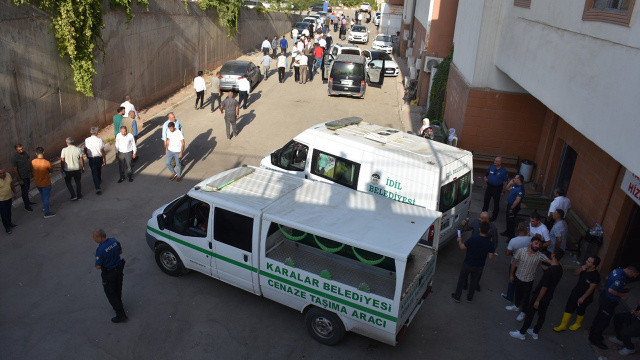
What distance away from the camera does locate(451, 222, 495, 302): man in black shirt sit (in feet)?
24.7

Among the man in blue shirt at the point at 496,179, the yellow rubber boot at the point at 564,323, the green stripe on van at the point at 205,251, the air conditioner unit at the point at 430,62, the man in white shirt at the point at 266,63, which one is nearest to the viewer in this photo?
the green stripe on van at the point at 205,251

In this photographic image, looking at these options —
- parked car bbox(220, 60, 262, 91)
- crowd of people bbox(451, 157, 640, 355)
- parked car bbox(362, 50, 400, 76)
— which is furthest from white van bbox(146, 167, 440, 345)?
parked car bbox(362, 50, 400, 76)

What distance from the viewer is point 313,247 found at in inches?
293

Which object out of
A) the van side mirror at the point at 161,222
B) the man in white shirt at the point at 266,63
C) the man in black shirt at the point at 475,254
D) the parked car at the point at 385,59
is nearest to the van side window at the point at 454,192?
the man in black shirt at the point at 475,254

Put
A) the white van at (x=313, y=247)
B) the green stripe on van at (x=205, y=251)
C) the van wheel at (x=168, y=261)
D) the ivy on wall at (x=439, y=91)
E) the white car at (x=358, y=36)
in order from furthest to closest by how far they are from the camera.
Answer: the white car at (x=358, y=36), the ivy on wall at (x=439, y=91), the van wheel at (x=168, y=261), the green stripe on van at (x=205, y=251), the white van at (x=313, y=247)

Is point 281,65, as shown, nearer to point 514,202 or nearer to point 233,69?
point 233,69

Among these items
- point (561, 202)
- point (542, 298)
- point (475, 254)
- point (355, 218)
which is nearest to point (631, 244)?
point (561, 202)

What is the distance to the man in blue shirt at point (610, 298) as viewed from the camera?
22.0ft

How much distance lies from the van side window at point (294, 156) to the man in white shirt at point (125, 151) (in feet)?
13.2

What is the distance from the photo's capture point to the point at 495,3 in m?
12.7

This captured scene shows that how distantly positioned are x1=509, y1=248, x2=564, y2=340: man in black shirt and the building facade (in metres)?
1.75

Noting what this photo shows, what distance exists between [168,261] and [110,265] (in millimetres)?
1588

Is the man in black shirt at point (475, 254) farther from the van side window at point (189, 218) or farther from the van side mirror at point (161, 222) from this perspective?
the van side mirror at point (161, 222)

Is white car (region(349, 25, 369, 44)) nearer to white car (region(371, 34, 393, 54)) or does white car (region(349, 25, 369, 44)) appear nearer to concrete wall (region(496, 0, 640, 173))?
white car (region(371, 34, 393, 54))
